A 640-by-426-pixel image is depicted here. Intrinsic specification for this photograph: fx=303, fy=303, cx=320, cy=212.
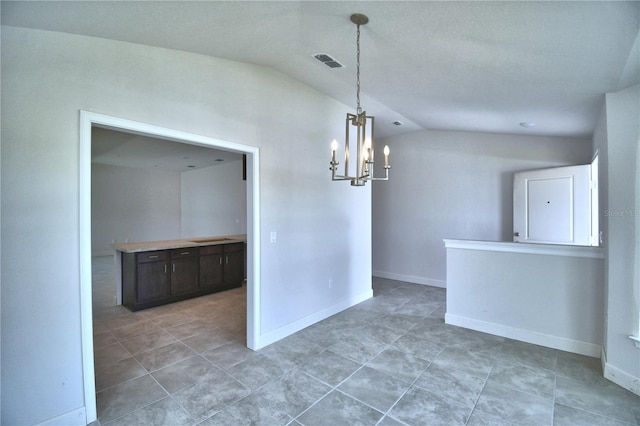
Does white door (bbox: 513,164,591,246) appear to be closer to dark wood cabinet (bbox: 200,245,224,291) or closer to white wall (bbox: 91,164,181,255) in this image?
dark wood cabinet (bbox: 200,245,224,291)

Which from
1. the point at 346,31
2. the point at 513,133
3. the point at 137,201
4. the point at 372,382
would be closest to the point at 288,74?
the point at 346,31

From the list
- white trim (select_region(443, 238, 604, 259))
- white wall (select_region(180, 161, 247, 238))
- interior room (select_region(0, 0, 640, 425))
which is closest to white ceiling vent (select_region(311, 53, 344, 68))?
interior room (select_region(0, 0, 640, 425))

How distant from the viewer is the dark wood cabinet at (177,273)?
434cm

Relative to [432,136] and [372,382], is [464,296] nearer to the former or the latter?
[372,382]

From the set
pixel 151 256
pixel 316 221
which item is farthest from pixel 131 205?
pixel 316 221

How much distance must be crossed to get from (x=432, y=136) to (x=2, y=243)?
5.91m

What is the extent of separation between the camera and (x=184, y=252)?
4793 millimetres

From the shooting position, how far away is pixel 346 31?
240 cm

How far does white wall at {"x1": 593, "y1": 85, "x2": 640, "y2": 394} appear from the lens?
8.00 ft

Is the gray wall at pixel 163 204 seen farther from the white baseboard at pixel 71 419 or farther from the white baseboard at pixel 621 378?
the white baseboard at pixel 621 378

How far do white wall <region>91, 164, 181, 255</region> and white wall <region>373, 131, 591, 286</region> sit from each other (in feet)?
23.8

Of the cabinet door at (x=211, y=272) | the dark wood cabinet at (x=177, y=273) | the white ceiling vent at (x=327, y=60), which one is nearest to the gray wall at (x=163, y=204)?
the dark wood cabinet at (x=177, y=273)

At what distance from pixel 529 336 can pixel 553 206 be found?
6.79 feet

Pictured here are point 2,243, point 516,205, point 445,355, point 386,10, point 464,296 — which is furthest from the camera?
point 516,205
